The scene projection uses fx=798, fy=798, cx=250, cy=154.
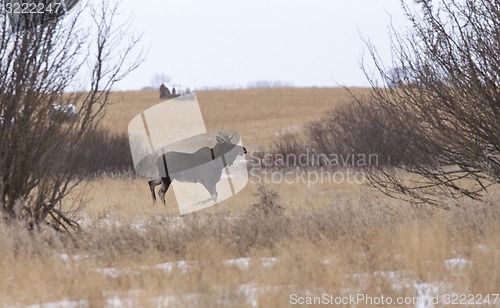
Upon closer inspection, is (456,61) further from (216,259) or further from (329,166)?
(329,166)

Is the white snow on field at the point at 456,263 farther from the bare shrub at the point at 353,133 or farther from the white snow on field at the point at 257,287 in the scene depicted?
the bare shrub at the point at 353,133

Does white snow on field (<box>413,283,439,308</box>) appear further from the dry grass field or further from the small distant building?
the small distant building

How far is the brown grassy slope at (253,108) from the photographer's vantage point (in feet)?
154

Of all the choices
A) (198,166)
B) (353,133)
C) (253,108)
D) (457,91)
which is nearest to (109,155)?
(353,133)

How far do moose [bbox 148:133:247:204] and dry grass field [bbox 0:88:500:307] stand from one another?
6482 millimetres

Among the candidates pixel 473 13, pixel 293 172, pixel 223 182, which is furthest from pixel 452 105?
pixel 293 172

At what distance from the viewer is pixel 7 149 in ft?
33.8


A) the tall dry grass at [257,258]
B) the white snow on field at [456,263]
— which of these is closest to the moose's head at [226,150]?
the tall dry grass at [257,258]

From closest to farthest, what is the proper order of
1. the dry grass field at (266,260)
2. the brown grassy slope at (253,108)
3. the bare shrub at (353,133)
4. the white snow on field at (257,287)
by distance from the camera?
the white snow on field at (257,287) → the dry grass field at (266,260) → the bare shrub at (353,133) → the brown grassy slope at (253,108)

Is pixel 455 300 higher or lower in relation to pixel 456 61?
lower

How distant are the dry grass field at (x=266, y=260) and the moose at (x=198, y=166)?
6.48 meters

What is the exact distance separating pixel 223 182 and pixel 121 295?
14344 mm

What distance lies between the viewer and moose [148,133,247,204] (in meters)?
17.4

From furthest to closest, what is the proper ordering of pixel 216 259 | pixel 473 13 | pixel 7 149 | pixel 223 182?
pixel 223 182 < pixel 473 13 < pixel 7 149 < pixel 216 259
